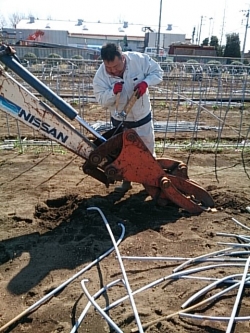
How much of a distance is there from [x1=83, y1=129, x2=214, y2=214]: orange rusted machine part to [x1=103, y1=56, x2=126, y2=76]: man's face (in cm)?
71

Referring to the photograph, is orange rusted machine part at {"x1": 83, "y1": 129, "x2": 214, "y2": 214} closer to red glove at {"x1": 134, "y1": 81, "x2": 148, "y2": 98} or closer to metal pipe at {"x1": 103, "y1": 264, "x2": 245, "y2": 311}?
red glove at {"x1": 134, "y1": 81, "x2": 148, "y2": 98}

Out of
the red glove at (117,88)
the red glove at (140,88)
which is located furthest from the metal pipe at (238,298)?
the red glove at (117,88)

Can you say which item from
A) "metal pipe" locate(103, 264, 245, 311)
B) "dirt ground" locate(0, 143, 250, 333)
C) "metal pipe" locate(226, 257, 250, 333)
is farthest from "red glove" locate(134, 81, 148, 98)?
"metal pipe" locate(226, 257, 250, 333)

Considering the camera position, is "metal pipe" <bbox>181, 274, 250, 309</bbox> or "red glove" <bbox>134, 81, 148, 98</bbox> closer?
"metal pipe" <bbox>181, 274, 250, 309</bbox>

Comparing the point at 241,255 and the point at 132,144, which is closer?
the point at 241,255

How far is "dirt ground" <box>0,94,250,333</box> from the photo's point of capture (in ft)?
10.3

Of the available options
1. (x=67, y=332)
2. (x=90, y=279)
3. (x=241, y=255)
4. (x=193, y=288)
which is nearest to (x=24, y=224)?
(x=90, y=279)

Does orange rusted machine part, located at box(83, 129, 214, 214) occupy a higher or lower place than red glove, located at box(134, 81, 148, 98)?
lower

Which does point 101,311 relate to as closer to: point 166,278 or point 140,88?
point 166,278

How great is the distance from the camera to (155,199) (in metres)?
4.85

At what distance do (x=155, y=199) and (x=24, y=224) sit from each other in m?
1.64

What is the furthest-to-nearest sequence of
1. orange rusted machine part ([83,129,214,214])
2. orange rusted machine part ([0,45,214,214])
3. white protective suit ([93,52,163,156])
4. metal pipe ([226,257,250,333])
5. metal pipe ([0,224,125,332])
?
white protective suit ([93,52,163,156])
orange rusted machine part ([83,129,214,214])
orange rusted machine part ([0,45,214,214])
metal pipe ([0,224,125,332])
metal pipe ([226,257,250,333])

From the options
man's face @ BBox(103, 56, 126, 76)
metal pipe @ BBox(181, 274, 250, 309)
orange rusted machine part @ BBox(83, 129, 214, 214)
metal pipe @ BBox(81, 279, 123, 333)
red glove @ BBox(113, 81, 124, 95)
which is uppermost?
man's face @ BBox(103, 56, 126, 76)

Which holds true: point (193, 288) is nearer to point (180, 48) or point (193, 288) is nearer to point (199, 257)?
point (199, 257)
